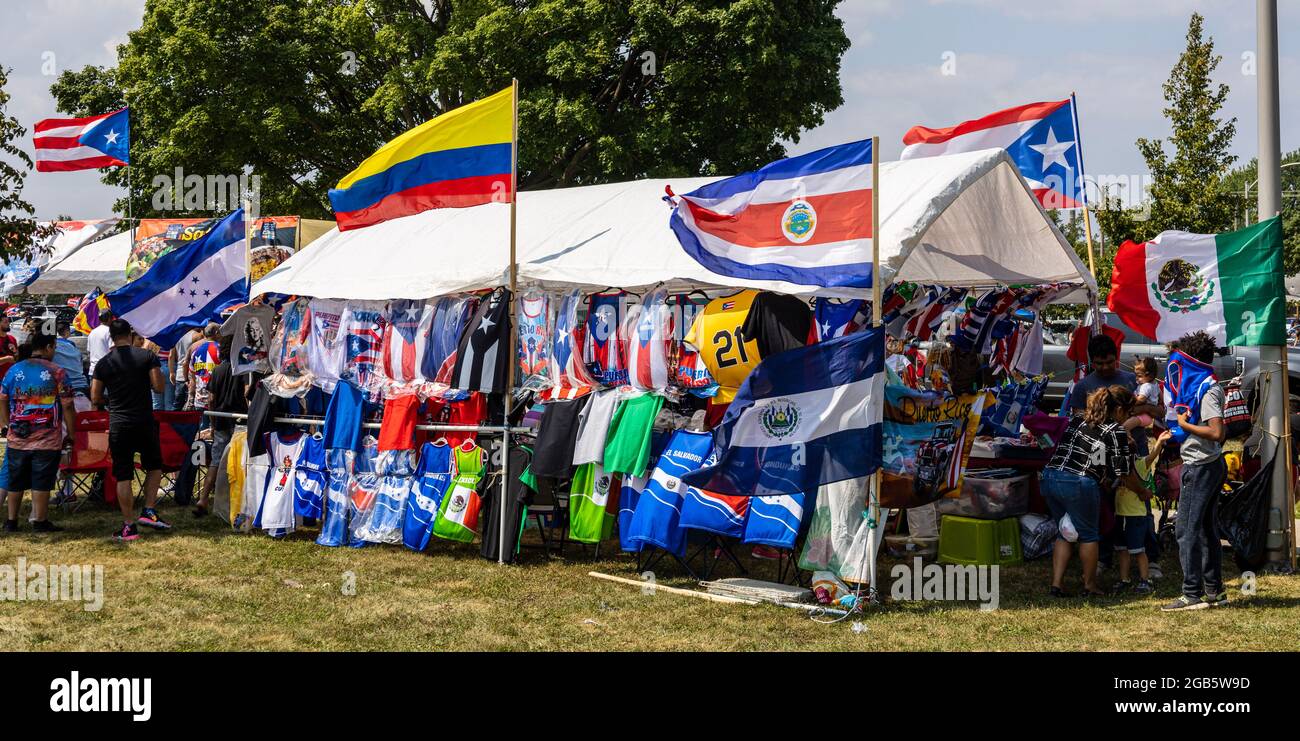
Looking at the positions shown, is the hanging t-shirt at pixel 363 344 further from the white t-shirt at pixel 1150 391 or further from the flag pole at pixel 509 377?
the white t-shirt at pixel 1150 391

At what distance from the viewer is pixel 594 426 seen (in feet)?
28.4

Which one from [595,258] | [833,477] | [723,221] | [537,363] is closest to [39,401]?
[537,363]

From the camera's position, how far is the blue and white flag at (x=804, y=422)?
23.7 feet

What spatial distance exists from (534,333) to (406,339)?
1.41 meters

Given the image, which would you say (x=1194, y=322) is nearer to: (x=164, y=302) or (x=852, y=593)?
(x=852, y=593)

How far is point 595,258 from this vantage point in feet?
30.0

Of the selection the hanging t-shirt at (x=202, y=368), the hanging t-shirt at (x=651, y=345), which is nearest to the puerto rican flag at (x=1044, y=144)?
the hanging t-shirt at (x=651, y=345)

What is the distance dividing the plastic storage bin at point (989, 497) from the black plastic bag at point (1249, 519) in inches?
58.7

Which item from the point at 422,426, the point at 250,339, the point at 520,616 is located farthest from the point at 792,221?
the point at 250,339

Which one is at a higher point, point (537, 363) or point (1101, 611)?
point (537, 363)

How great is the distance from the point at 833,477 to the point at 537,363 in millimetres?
3050

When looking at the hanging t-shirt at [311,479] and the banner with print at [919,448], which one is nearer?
the banner with print at [919,448]

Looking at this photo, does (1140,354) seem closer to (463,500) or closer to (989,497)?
(989,497)

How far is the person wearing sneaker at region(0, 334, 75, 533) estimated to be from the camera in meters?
9.72
